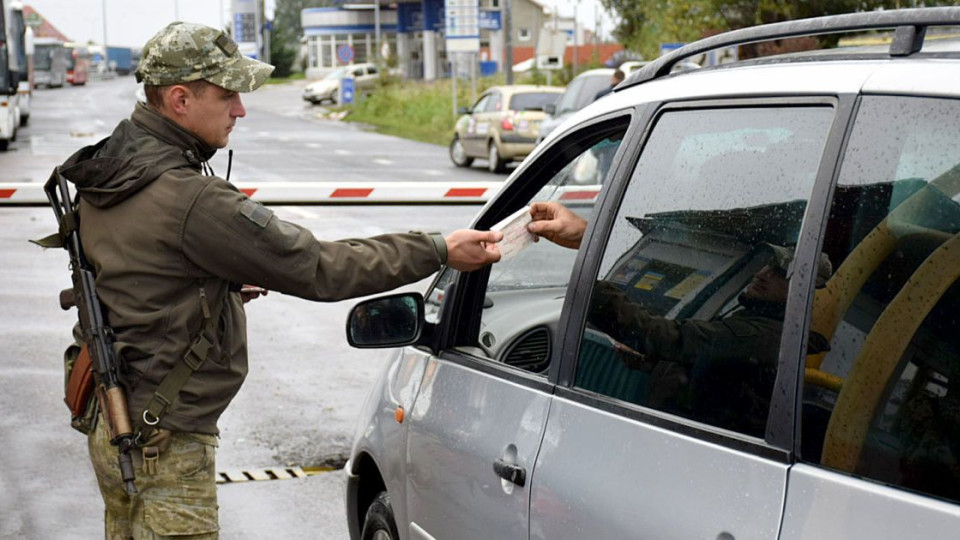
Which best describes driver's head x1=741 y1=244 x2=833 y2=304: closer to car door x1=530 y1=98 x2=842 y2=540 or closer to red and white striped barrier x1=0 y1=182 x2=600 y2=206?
car door x1=530 y1=98 x2=842 y2=540

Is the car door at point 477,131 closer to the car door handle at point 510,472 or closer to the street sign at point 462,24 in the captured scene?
the street sign at point 462,24

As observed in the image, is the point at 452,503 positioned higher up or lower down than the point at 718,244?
lower down

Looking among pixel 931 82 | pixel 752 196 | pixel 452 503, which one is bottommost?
pixel 452 503

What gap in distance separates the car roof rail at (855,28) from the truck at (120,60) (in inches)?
4576

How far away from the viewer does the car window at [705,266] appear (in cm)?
248

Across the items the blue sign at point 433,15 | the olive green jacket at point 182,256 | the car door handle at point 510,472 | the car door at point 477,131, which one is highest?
the blue sign at point 433,15

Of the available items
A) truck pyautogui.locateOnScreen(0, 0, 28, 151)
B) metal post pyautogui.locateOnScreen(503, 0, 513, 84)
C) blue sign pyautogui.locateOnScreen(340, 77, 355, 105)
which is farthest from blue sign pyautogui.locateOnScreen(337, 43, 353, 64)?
truck pyautogui.locateOnScreen(0, 0, 28, 151)

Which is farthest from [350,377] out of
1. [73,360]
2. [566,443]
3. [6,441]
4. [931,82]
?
[931,82]

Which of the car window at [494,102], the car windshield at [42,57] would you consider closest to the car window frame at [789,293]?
the car window at [494,102]

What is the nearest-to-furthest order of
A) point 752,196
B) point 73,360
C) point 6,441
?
point 752,196 → point 73,360 → point 6,441

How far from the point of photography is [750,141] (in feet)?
8.75

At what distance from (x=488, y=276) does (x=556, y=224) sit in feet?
1.34

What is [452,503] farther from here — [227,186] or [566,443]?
[227,186]

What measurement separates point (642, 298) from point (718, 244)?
25 cm
